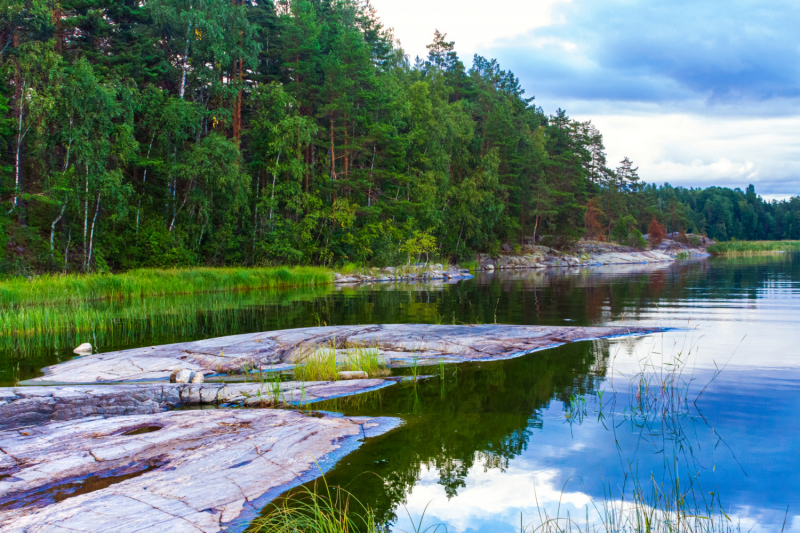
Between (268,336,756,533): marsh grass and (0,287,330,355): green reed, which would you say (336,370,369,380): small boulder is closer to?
(268,336,756,533): marsh grass

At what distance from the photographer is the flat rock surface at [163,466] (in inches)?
166

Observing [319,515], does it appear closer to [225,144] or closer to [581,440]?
[581,440]

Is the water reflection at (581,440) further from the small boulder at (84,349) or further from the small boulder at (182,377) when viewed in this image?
the small boulder at (84,349)

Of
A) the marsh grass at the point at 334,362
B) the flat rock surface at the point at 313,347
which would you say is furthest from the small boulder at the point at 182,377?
the marsh grass at the point at 334,362

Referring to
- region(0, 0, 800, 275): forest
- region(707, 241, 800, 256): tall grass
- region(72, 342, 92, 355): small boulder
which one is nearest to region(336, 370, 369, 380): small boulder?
region(72, 342, 92, 355): small boulder

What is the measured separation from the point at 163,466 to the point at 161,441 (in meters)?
0.63

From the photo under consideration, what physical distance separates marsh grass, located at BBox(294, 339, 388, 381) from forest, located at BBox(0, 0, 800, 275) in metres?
20.6

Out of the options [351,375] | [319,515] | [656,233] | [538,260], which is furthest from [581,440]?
[656,233]

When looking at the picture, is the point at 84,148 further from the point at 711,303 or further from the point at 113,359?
the point at 711,303

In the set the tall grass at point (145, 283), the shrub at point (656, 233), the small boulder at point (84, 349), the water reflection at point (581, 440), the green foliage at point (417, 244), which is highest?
the shrub at point (656, 233)

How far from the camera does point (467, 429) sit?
680 centimetres

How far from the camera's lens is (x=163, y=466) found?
529cm

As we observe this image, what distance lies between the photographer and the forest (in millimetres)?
26359

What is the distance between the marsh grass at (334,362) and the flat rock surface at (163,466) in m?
2.12
